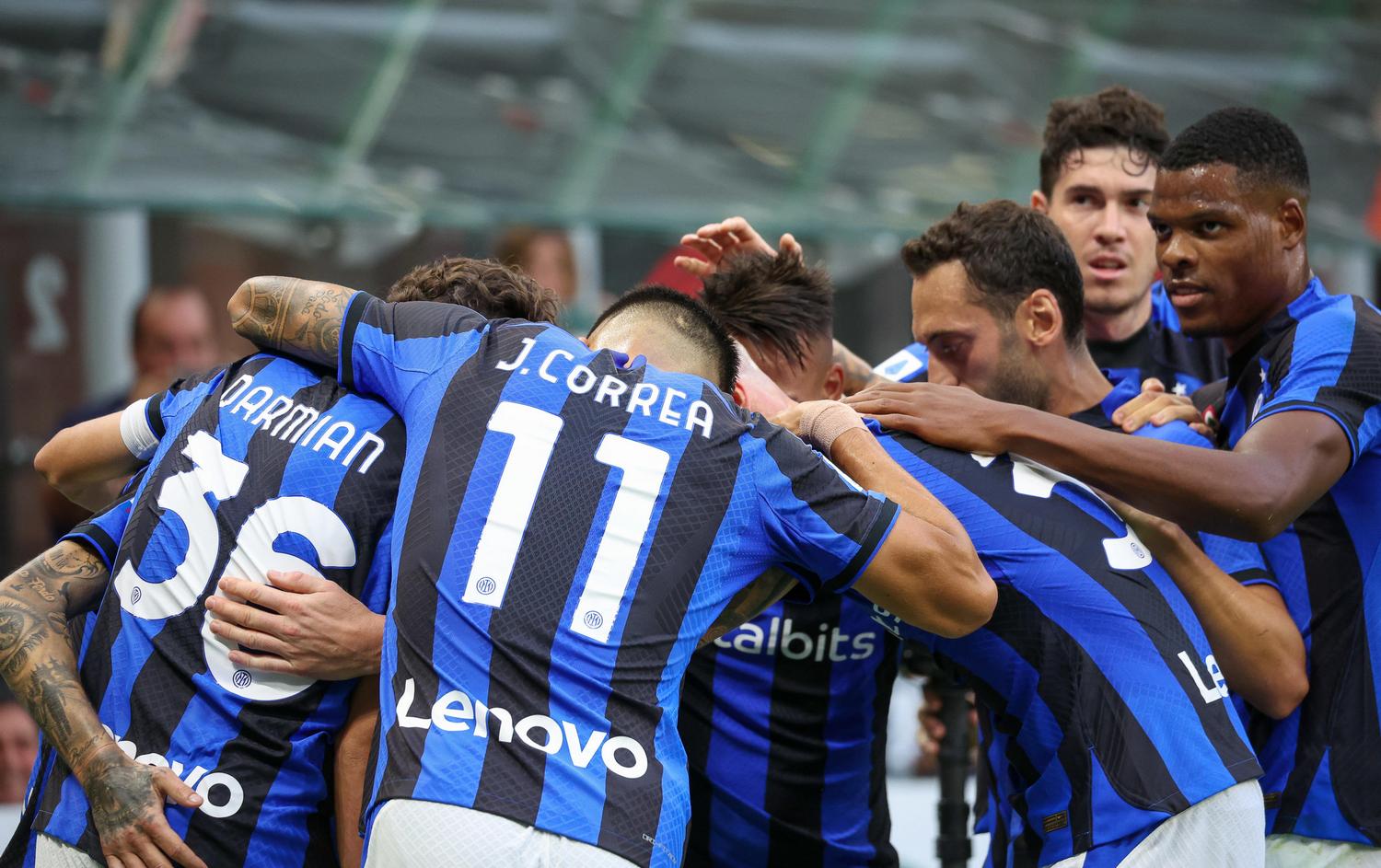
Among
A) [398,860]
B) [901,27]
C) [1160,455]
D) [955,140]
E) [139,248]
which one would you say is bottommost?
[398,860]

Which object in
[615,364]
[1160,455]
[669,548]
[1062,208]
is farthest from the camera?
[1062,208]

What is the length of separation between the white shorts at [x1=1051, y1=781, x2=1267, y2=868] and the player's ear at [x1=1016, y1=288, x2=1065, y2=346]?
1037 mm

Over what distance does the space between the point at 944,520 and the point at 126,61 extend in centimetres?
691

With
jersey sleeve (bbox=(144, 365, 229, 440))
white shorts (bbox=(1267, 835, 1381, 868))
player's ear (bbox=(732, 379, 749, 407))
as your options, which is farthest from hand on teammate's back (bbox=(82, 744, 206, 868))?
white shorts (bbox=(1267, 835, 1381, 868))

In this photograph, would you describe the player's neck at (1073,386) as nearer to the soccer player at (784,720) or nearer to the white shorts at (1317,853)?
the soccer player at (784,720)

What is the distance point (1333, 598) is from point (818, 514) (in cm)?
124

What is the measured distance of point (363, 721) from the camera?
275 centimetres

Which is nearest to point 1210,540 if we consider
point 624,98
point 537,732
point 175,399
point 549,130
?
point 537,732

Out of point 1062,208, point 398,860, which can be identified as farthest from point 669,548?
point 1062,208

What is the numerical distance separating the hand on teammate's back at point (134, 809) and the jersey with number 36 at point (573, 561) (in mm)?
467

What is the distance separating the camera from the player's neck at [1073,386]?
330cm

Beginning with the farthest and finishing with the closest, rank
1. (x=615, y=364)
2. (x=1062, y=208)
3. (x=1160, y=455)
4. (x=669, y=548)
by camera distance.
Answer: (x=1062, y=208) < (x=1160, y=455) < (x=615, y=364) < (x=669, y=548)

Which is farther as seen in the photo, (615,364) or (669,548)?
(615,364)

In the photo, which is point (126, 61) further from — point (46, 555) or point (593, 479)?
point (593, 479)
